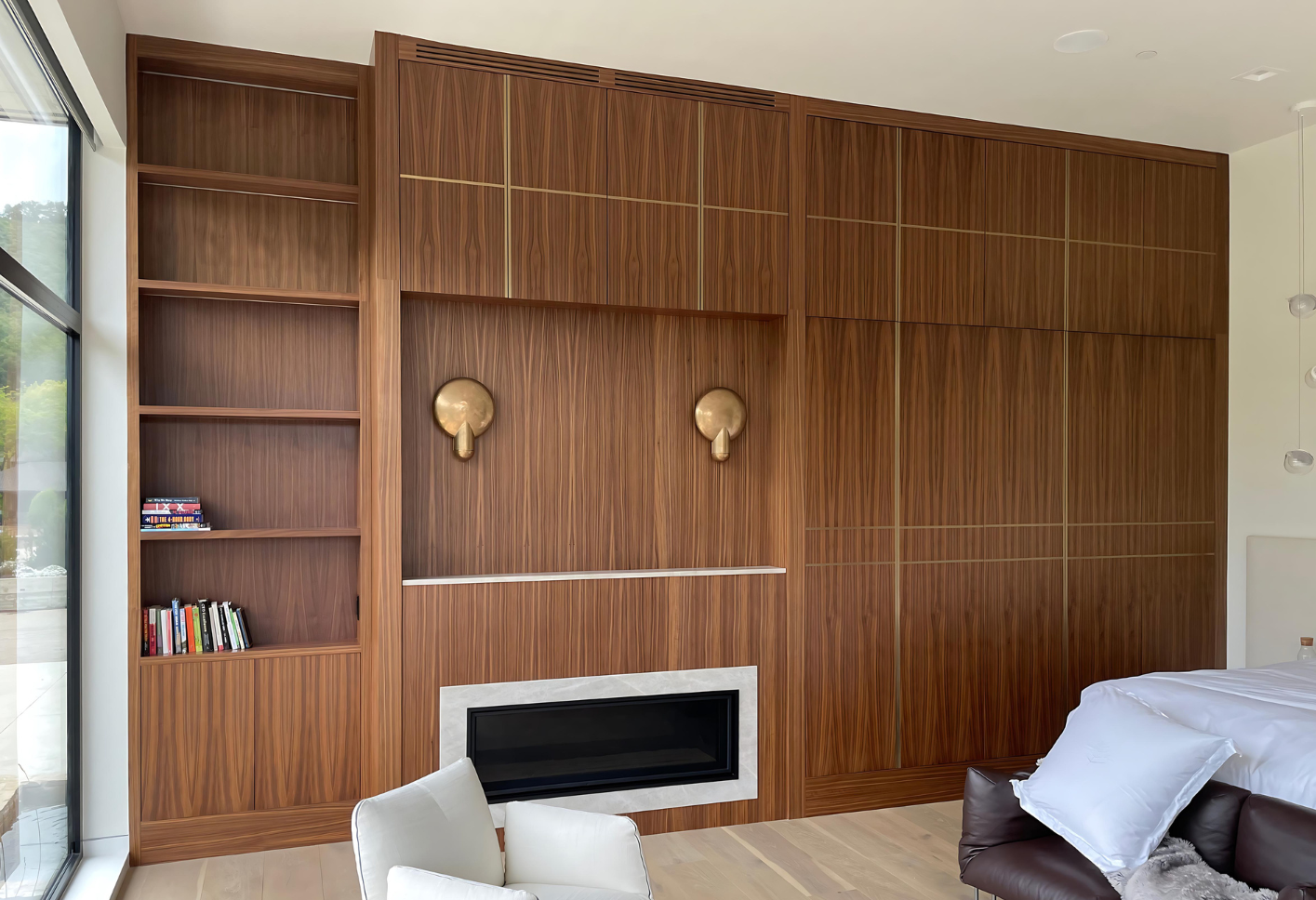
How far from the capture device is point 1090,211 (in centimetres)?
454

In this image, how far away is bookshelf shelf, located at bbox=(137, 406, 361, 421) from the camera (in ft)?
11.4

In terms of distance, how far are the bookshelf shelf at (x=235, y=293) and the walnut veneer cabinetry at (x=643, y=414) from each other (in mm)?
23

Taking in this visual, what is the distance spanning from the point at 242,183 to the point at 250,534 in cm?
128

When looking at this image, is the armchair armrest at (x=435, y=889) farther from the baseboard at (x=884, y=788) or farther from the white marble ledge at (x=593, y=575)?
the baseboard at (x=884, y=788)

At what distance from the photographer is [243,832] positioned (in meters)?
3.56

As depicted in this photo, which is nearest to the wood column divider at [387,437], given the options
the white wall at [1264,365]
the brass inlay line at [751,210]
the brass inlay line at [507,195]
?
the brass inlay line at [507,195]

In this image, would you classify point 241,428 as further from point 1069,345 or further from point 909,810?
point 1069,345

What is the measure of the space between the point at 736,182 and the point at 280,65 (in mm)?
1769

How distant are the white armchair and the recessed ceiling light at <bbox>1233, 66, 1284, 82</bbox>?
3.58m

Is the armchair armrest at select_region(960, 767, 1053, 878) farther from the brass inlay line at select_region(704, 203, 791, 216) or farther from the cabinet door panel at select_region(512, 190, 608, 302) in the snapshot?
the brass inlay line at select_region(704, 203, 791, 216)

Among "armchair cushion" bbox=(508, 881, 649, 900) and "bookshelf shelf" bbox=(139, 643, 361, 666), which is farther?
"bookshelf shelf" bbox=(139, 643, 361, 666)

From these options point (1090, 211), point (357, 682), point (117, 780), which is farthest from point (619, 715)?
point (1090, 211)

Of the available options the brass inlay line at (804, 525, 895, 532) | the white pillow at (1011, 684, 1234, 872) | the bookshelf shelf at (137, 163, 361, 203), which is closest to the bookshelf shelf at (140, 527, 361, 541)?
the bookshelf shelf at (137, 163, 361, 203)

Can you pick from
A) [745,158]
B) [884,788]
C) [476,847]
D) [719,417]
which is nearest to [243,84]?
[745,158]
